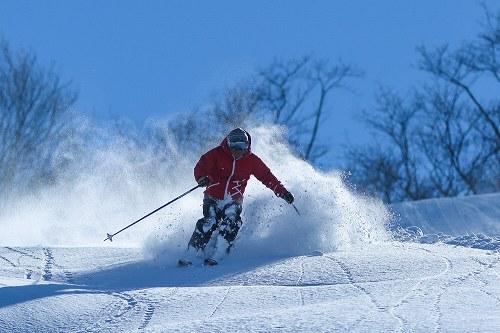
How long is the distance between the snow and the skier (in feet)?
1.20

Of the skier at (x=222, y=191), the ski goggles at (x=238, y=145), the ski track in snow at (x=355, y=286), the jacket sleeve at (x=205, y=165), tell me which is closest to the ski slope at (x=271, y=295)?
the ski track in snow at (x=355, y=286)

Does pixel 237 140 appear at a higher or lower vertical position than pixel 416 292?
higher

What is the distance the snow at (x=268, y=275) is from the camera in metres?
6.24

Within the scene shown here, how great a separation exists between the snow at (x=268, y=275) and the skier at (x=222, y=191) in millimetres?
366

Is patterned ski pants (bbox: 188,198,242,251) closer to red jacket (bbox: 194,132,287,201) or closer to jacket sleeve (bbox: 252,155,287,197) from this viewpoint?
red jacket (bbox: 194,132,287,201)

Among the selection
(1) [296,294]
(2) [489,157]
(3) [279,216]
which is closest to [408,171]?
(2) [489,157]

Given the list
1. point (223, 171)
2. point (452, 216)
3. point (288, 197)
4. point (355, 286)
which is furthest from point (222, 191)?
→ point (452, 216)

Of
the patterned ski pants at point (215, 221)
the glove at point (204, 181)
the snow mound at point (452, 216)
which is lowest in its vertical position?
the patterned ski pants at point (215, 221)

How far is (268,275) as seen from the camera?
27.3 ft

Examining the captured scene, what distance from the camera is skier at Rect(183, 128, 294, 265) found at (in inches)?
375

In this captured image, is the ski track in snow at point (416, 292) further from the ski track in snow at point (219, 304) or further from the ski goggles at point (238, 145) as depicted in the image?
the ski goggles at point (238, 145)

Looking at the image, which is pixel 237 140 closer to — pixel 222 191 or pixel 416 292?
pixel 222 191

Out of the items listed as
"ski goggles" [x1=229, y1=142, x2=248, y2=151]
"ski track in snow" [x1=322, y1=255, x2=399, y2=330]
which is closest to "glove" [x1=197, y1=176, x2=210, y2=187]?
"ski goggles" [x1=229, y1=142, x2=248, y2=151]

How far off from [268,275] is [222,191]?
1.53m
